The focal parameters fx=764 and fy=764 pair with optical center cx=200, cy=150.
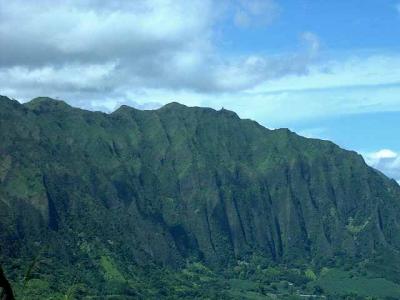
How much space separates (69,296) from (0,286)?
4.95 ft

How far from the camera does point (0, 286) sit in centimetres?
1504

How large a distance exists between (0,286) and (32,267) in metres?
2.19

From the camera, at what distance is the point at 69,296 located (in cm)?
1459

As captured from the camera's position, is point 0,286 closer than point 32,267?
No

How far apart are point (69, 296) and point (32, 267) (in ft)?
5.31

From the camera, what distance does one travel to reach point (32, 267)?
1322 centimetres

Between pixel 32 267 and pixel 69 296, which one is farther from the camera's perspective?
A: pixel 69 296
